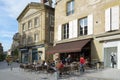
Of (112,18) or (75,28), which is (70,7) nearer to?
→ (75,28)

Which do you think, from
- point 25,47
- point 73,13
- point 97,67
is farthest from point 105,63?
point 25,47

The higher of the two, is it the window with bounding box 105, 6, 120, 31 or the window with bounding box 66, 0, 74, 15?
the window with bounding box 66, 0, 74, 15

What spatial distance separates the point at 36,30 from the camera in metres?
47.2

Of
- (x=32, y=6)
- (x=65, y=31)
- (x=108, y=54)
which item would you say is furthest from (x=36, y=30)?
(x=108, y=54)

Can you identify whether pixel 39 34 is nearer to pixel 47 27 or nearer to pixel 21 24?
pixel 47 27

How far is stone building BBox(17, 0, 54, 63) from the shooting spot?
44969 mm

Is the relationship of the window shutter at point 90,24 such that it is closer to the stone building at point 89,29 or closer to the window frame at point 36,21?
the stone building at point 89,29

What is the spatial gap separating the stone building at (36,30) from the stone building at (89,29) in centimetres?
944

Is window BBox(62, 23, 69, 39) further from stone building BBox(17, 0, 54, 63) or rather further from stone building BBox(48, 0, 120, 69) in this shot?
stone building BBox(17, 0, 54, 63)

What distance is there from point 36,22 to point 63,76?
2776 cm

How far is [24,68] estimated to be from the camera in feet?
96.1

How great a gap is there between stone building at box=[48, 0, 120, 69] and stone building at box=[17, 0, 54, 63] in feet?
31.0

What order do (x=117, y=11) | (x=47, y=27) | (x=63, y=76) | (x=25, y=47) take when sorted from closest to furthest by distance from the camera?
(x=63, y=76)
(x=117, y=11)
(x=47, y=27)
(x=25, y=47)

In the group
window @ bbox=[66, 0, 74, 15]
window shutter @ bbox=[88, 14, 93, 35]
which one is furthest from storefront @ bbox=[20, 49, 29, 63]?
window shutter @ bbox=[88, 14, 93, 35]
